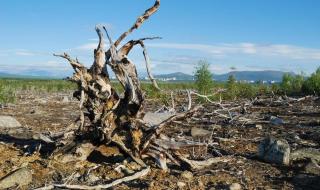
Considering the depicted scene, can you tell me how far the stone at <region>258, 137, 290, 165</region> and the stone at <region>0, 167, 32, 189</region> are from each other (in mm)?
4455

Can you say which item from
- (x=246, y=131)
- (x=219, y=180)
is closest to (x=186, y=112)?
(x=219, y=180)

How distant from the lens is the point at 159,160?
9.52 metres

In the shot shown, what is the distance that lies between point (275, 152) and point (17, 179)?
4803 mm

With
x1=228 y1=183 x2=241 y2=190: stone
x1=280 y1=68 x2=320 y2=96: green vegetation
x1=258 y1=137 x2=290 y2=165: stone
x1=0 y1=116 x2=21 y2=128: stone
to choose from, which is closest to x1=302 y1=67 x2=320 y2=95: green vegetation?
x1=280 y1=68 x2=320 y2=96: green vegetation

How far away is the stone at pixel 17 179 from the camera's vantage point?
28.5ft

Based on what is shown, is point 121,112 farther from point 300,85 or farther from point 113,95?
point 300,85

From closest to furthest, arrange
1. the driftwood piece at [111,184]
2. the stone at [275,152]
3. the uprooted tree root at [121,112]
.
A: the driftwood piece at [111,184] < the uprooted tree root at [121,112] < the stone at [275,152]

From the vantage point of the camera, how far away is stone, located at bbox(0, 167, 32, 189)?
8.68 meters

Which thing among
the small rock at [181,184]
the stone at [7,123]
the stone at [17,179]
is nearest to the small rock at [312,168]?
the small rock at [181,184]

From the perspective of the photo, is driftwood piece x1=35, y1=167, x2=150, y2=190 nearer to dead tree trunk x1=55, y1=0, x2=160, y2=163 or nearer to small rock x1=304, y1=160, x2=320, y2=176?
dead tree trunk x1=55, y1=0, x2=160, y2=163

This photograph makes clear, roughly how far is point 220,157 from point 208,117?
8.53m

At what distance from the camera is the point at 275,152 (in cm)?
1011

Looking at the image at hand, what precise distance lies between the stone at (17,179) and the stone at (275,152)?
14.6ft

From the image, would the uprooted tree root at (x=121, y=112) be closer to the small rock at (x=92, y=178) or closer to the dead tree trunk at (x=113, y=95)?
the dead tree trunk at (x=113, y=95)
